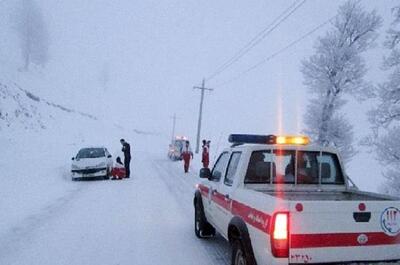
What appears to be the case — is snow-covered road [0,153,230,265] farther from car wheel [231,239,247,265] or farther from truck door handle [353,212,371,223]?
truck door handle [353,212,371,223]

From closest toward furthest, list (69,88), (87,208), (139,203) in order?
(87,208), (139,203), (69,88)

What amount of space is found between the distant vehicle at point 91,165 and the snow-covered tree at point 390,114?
12.8 metres

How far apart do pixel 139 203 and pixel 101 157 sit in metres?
8.22

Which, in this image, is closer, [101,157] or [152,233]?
[152,233]

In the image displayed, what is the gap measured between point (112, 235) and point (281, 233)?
5102 mm

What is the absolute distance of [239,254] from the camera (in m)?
5.39

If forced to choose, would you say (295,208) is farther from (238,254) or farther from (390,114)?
(390,114)

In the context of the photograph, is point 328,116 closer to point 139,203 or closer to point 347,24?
point 347,24

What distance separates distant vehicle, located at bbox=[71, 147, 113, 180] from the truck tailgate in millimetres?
15766

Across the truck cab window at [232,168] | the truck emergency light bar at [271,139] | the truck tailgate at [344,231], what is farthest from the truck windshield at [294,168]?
the truck tailgate at [344,231]

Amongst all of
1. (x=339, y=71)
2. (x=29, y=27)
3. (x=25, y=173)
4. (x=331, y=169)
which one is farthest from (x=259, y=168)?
(x=29, y=27)

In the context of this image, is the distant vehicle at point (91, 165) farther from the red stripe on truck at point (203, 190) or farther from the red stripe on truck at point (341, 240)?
the red stripe on truck at point (341, 240)

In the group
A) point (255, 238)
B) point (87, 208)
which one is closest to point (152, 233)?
point (87, 208)

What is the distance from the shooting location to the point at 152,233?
28.9ft
